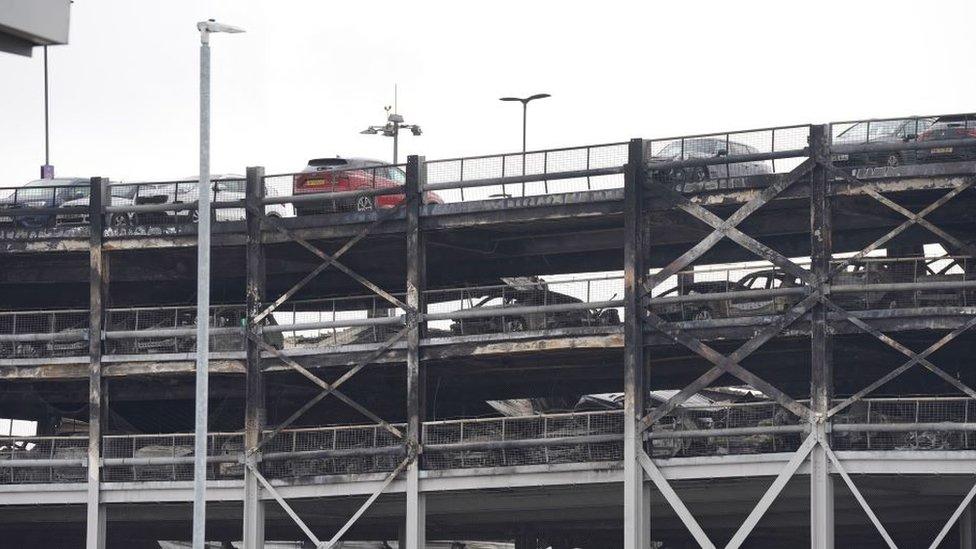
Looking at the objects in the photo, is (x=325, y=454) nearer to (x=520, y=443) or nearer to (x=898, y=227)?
(x=520, y=443)

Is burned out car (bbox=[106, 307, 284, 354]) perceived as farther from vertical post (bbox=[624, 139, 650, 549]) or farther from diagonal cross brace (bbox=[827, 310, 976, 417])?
diagonal cross brace (bbox=[827, 310, 976, 417])

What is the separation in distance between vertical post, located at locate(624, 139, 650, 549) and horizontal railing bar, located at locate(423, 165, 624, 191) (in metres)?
0.63

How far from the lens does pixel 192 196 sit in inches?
1970

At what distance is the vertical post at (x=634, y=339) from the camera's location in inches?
1743

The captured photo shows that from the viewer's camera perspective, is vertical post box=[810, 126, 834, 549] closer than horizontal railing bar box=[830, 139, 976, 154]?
No

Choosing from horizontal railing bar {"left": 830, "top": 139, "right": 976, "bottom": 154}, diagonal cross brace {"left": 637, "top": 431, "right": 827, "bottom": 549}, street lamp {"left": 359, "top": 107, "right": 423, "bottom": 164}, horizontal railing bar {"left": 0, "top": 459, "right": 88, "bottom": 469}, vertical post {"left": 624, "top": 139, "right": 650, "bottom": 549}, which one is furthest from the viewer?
street lamp {"left": 359, "top": 107, "right": 423, "bottom": 164}

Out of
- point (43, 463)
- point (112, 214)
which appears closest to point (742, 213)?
point (112, 214)

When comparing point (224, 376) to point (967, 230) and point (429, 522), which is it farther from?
point (967, 230)

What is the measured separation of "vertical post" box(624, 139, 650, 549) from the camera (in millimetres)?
44281

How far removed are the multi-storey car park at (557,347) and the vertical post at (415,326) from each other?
93 mm

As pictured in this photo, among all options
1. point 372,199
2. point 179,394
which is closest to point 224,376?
point 179,394

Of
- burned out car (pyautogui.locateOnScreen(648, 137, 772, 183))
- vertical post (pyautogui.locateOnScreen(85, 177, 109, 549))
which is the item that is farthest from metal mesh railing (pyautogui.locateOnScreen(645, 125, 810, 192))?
vertical post (pyautogui.locateOnScreen(85, 177, 109, 549))

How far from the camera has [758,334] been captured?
4369 centimetres

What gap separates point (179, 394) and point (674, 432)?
1884cm
